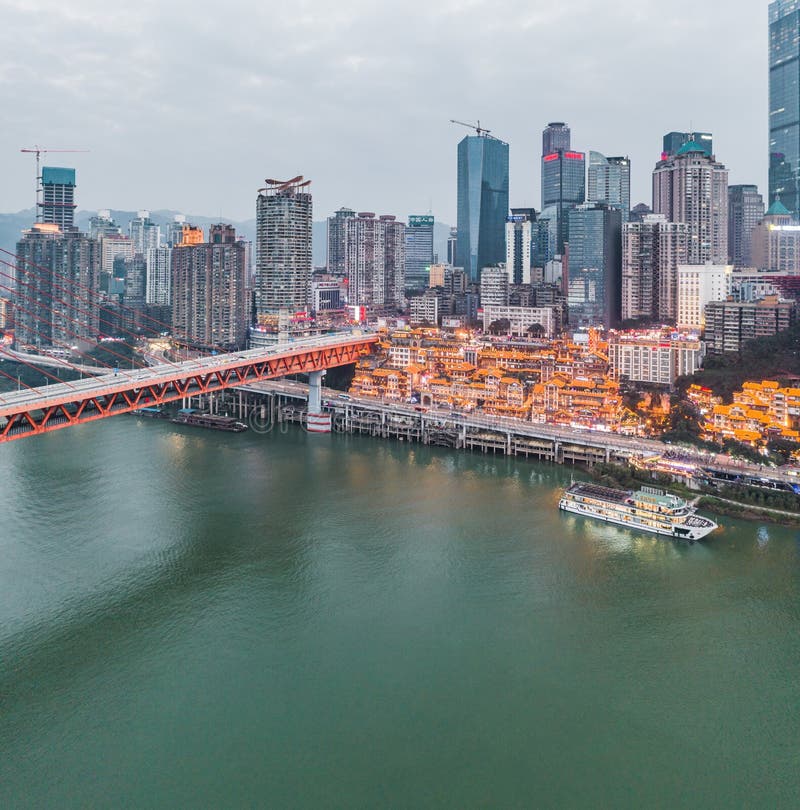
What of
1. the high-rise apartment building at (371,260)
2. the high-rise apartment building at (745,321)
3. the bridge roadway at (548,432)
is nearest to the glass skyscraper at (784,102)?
the high-rise apartment building at (371,260)

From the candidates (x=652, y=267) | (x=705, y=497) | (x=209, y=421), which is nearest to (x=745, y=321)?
(x=652, y=267)

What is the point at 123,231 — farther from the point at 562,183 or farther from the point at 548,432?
the point at 548,432

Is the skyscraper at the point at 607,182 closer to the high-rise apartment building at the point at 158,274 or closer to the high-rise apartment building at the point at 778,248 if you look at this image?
the high-rise apartment building at the point at 778,248

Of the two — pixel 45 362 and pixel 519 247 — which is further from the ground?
pixel 519 247

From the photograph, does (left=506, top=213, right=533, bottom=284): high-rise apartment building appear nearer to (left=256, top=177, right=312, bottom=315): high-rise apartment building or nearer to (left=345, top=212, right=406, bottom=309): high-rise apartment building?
(left=345, top=212, right=406, bottom=309): high-rise apartment building

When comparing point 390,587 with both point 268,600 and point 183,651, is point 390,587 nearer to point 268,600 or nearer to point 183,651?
point 268,600

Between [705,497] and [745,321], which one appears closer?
[705,497]
